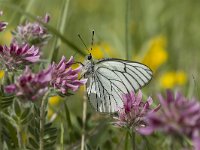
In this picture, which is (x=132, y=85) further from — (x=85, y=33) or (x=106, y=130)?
(x=85, y=33)

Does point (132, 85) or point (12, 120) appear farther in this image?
point (132, 85)

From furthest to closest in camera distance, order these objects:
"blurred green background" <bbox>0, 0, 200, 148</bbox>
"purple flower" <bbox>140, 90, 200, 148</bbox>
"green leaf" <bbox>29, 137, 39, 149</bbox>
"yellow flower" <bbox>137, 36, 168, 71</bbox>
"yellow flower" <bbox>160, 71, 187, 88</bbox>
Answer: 1. "yellow flower" <bbox>137, 36, 168, 71</bbox>
2. "blurred green background" <bbox>0, 0, 200, 148</bbox>
3. "yellow flower" <bbox>160, 71, 187, 88</bbox>
4. "green leaf" <bbox>29, 137, 39, 149</bbox>
5. "purple flower" <bbox>140, 90, 200, 148</bbox>

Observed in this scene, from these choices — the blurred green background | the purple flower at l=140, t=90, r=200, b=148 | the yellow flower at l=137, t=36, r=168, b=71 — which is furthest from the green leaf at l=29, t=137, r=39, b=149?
the yellow flower at l=137, t=36, r=168, b=71

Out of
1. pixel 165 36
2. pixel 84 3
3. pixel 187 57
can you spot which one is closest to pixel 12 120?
pixel 187 57

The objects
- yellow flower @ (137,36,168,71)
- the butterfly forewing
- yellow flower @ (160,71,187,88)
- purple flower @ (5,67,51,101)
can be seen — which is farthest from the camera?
yellow flower @ (137,36,168,71)

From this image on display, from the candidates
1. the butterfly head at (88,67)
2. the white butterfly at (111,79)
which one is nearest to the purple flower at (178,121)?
the white butterfly at (111,79)

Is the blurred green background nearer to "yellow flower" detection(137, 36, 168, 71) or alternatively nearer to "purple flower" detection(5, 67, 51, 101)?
"yellow flower" detection(137, 36, 168, 71)

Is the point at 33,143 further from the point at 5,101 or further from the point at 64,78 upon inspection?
the point at 64,78
